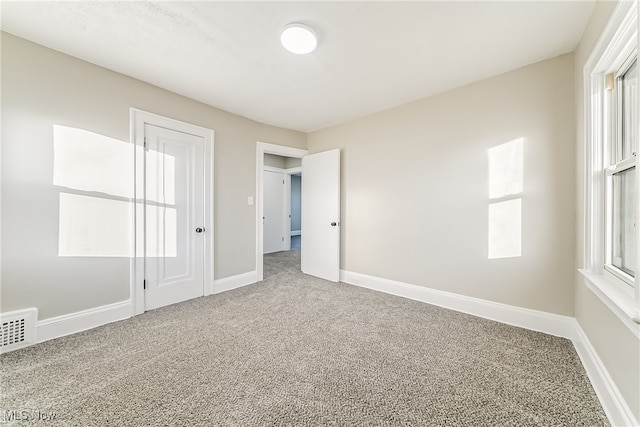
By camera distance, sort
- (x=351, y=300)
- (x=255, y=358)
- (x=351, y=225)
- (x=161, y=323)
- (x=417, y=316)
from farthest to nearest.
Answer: (x=351, y=225) < (x=351, y=300) < (x=417, y=316) < (x=161, y=323) < (x=255, y=358)

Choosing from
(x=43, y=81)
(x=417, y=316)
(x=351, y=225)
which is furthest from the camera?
(x=351, y=225)

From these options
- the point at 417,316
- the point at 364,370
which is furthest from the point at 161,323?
the point at 417,316

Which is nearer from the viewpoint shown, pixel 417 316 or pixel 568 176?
pixel 568 176

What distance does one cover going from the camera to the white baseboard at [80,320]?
205cm

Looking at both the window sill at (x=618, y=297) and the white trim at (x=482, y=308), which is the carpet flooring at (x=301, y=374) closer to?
the white trim at (x=482, y=308)

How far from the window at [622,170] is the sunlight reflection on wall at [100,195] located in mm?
3855

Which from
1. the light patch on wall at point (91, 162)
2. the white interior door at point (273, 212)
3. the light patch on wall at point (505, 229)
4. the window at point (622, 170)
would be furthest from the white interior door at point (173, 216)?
the window at point (622, 170)

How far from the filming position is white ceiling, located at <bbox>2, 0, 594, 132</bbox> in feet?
5.41

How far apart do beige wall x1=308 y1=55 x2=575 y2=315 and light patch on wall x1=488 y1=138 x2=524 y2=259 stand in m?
0.05

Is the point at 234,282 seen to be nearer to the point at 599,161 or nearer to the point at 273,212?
the point at 273,212

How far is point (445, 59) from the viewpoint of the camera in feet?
7.23

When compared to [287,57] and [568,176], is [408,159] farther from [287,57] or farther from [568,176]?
[287,57]

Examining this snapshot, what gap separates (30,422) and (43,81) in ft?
8.20

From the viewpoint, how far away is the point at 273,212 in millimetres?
6480
